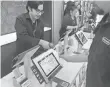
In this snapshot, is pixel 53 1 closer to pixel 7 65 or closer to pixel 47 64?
pixel 7 65

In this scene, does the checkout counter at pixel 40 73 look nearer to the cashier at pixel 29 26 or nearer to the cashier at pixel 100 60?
the cashier at pixel 100 60

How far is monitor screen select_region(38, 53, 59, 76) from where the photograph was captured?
1.15m

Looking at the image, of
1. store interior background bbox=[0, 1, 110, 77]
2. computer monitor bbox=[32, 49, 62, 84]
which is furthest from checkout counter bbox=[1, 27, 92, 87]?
store interior background bbox=[0, 1, 110, 77]

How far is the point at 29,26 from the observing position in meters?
1.98

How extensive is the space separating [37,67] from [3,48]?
1.83 m

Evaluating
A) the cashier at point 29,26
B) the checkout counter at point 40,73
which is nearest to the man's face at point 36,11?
the cashier at point 29,26

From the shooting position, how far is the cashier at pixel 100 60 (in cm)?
92

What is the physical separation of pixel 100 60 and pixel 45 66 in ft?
1.47

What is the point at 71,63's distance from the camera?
1833 millimetres

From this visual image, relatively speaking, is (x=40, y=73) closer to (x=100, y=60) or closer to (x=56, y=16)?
(x=100, y=60)

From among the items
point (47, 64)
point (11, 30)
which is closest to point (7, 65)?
point (11, 30)

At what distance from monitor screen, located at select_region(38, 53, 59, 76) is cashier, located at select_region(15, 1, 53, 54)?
464 mm

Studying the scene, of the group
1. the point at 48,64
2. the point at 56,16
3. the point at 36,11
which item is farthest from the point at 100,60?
the point at 56,16

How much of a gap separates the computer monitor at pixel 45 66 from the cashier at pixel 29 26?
0.47m
